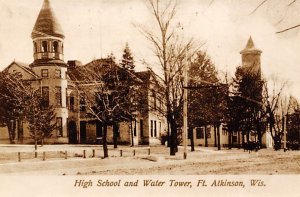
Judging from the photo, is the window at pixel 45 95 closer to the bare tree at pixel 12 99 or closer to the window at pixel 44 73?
the bare tree at pixel 12 99

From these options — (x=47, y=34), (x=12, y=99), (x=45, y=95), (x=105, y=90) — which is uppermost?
(x=47, y=34)

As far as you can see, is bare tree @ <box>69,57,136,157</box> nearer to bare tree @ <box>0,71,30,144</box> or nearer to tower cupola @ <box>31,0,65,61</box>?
tower cupola @ <box>31,0,65,61</box>

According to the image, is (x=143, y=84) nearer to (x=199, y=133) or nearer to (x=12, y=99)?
(x=12, y=99)

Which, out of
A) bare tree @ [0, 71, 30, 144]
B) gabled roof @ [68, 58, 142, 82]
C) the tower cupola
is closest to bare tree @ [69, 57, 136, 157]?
gabled roof @ [68, 58, 142, 82]

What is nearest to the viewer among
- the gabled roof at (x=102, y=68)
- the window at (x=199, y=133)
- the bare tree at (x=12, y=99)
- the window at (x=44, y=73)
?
the gabled roof at (x=102, y=68)

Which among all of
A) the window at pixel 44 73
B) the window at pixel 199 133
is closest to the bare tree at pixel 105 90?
the window at pixel 44 73

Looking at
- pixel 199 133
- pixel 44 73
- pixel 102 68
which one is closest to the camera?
pixel 102 68

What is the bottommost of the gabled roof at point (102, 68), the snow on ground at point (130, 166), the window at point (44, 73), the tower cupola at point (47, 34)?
the snow on ground at point (130, 166)

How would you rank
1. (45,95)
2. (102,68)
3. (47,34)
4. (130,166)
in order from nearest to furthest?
(130,166)
(47,34)
(102,68)
(45,95)

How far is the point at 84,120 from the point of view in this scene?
24719mm

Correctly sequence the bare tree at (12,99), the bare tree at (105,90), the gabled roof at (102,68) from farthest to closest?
the bare tree at (12,99) → the gabled roof at (102,68) → the bare tree at (105,90)

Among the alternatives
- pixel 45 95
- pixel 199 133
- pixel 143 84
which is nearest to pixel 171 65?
pixel 143 84

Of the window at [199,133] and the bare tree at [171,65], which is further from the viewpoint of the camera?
the window at [199,133]

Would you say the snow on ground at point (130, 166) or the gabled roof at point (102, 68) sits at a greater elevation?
the gabled roof at point (102, 68)
